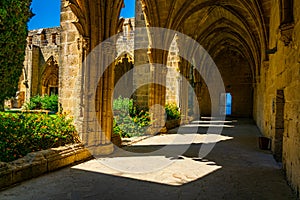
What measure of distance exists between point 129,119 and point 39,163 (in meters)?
4.68

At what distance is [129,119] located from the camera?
7957 mm

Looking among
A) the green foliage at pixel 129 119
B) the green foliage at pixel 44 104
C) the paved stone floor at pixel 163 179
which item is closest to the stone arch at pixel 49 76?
the green foliage at pixel 44 104

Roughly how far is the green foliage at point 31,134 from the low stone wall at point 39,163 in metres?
0.21

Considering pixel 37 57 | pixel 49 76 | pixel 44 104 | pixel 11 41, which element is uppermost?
pixel 37 57

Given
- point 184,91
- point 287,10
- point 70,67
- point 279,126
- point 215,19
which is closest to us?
point 287,10

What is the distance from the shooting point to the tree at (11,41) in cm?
514

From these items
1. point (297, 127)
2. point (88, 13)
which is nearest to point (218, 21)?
point (88, 13)

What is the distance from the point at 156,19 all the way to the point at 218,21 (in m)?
6.22

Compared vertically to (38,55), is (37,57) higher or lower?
lower

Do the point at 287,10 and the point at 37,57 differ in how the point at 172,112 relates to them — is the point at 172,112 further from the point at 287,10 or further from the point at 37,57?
the point at 37,57

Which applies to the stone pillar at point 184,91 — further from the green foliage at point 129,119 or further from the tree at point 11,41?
the tree at point 11,41

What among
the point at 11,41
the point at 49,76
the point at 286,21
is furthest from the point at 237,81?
the point at 11,41

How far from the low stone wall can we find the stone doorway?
12.8ft

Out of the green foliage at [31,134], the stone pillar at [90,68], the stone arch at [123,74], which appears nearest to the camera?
the green foliage at [31,134]
